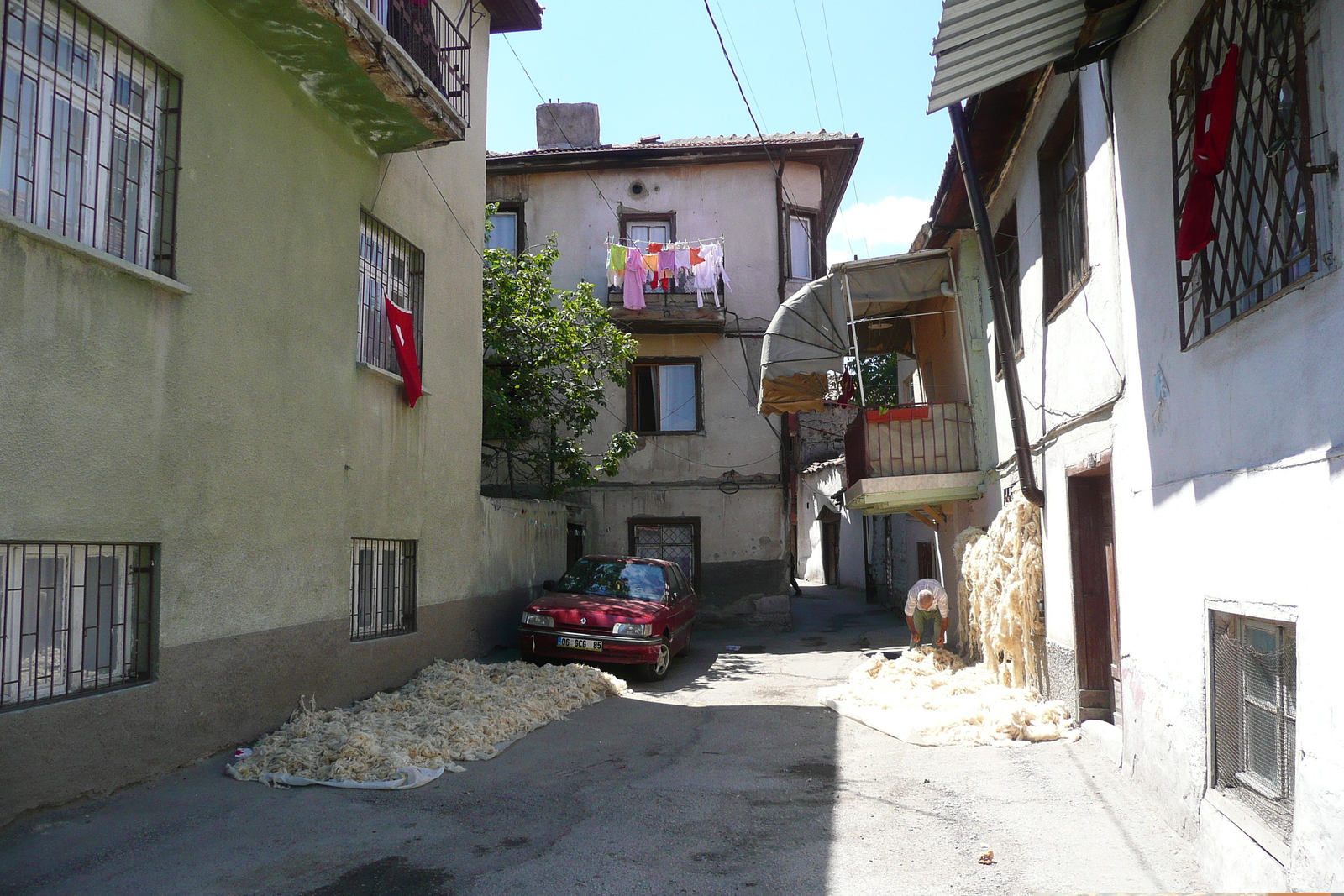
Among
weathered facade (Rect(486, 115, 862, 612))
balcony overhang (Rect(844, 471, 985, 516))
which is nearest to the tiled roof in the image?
weathered facade (Rect(486, 115, 862, 612))

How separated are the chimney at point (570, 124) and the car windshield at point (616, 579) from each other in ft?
36.9

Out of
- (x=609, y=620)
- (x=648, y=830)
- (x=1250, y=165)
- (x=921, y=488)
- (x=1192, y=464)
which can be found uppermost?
(x=1250, y=165)

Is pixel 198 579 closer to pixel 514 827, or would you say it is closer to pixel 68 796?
pixel 68 796

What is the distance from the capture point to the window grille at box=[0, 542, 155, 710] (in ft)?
18.4

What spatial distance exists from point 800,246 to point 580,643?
11.1m

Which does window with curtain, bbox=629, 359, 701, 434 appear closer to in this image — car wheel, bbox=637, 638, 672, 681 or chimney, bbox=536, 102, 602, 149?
chimney, bbox=536, 102, 602, 149

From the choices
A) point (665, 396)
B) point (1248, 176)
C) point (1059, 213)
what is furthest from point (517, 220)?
point (1248, 176)

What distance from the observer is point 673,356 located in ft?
62.3

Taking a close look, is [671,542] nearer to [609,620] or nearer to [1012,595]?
[609,620]

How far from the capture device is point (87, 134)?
20.7 ft

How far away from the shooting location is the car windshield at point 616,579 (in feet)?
42.0

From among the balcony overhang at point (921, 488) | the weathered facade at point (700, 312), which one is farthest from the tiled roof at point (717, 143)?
the balcony overhang at point (921, 488)

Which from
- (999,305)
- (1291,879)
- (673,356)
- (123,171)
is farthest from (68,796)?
→ (673,356)

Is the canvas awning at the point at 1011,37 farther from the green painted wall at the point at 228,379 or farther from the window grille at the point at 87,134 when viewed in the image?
the window grille at the point at 87,134
